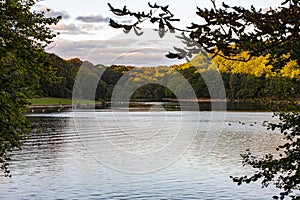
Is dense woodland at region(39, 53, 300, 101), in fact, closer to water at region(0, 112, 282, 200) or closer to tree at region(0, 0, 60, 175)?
water at region(0, 112, 282, 200)

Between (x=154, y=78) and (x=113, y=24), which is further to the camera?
(x=154, y=78)

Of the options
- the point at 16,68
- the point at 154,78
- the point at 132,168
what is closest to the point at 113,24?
the point at 16,68

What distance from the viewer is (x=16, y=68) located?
12156 mm

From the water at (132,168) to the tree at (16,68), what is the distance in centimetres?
311

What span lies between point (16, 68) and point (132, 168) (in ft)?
59.4

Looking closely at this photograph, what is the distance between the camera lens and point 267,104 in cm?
1134

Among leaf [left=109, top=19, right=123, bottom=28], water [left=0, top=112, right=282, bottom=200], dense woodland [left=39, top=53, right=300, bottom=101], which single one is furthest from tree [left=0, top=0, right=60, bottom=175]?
dense woodland [left=39, top=53, right=300, bottom=101]

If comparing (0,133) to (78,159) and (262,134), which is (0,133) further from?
(262,134)

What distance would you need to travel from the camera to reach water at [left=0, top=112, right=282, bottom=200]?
2194 cm

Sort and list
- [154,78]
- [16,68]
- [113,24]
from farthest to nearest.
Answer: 1. [154,78]
2. [16,68]
3. [113,24]

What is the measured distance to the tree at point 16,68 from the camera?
12.1 metres

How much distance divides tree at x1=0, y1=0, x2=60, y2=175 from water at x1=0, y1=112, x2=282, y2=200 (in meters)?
3.11

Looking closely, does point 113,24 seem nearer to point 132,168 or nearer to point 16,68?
point 16,68

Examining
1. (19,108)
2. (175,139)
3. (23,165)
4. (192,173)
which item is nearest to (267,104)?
(19,108)
